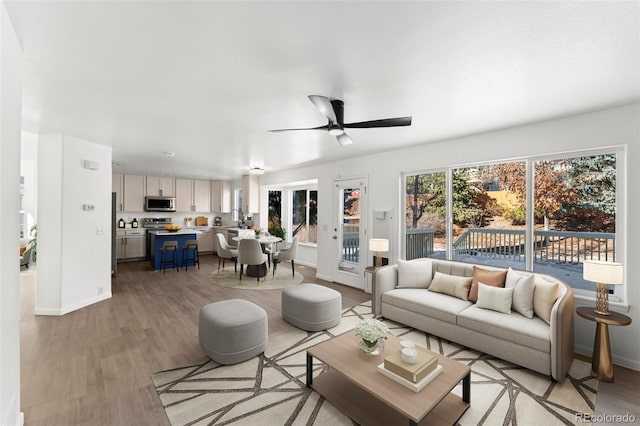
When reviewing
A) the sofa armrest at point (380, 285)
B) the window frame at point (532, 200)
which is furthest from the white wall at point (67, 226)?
the window frame at point (532, 200)

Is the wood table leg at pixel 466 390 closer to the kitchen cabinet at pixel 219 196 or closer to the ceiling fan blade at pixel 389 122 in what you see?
the ceiling fan blade at pixel 389 122

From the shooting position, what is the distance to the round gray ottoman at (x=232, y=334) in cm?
268

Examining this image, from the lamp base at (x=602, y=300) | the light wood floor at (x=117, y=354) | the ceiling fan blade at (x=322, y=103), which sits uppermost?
the ceiling fan blade at (x=322, y=103)

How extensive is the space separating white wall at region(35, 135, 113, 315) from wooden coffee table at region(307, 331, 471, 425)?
3.91 metres

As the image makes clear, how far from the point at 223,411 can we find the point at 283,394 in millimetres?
461

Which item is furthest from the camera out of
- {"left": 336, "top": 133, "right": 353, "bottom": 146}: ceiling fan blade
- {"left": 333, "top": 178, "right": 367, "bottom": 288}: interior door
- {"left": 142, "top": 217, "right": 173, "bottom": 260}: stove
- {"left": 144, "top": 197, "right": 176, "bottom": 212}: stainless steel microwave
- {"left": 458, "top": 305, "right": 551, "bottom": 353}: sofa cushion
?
{"left": 142, "top": 217, "right": 173, "bottom": 260}: stove

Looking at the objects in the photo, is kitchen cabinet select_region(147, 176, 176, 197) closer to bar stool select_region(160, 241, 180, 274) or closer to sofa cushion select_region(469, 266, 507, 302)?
bar stool select_region(160, 241, 180, 274)

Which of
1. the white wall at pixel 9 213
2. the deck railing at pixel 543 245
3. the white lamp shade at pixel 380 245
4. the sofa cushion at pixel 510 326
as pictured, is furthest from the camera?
the white lamp shade at pixel 380 245

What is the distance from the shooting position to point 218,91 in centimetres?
249

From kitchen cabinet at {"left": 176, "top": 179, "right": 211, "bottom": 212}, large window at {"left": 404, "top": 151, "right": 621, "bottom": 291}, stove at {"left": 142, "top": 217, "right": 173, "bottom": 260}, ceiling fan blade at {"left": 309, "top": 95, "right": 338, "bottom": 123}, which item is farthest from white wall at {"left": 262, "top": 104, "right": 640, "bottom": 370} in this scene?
stove at {"left": 142, "top": 217, "right": 173, "bottom": 260}

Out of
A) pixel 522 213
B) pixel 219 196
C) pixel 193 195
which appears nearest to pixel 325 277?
pixel 522 213

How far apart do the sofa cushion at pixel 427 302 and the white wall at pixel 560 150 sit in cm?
114

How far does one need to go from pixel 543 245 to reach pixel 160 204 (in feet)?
28.9

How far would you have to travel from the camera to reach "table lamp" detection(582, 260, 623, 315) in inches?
97.6
